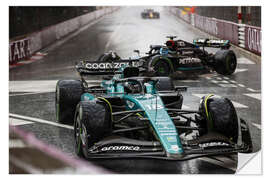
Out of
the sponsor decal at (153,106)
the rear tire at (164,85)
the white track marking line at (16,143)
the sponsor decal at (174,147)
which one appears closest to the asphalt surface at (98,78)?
the white track marking line at (16,143)

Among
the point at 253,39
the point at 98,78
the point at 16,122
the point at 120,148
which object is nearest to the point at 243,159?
the point at 120,148

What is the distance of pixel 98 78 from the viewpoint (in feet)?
46.6

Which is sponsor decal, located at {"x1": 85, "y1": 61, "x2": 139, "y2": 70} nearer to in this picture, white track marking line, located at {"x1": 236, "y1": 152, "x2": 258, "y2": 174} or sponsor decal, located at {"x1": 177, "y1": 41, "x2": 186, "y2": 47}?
sponsor decal, located at {"x1": 177, "y1": 41, "x2": 186, "y2": 47}

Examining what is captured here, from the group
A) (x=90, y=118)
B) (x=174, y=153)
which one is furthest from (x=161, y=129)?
(x=90, y=118)

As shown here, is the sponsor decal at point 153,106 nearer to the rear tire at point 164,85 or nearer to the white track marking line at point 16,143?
the rear tire at point 164,85

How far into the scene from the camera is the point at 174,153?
755 centimetres

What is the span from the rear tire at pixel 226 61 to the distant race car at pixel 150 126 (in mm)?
4738

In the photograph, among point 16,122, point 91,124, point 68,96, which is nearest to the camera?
point 91,124

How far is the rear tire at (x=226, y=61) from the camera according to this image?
14.0 meters

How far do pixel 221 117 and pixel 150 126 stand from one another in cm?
106

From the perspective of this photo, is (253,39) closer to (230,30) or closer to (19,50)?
(230,30)

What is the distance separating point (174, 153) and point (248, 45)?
6961 mm
